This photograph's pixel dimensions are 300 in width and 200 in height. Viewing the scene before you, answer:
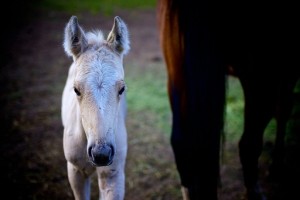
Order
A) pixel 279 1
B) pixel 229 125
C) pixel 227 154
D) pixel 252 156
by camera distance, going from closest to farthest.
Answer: pixel 279 1 → pixel 252 156 → pixel 227 154 → pixel 229 125

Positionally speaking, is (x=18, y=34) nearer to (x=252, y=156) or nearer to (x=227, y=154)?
(x=227, y=154)

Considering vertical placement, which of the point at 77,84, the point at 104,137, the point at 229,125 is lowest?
the point at 229,125

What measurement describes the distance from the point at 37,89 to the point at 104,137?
12.7ft

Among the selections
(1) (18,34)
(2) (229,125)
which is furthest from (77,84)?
(1) (18,34)

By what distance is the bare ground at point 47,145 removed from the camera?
301 centimetres

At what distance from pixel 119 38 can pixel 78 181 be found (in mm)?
982

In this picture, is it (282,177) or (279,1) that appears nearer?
(279,1)

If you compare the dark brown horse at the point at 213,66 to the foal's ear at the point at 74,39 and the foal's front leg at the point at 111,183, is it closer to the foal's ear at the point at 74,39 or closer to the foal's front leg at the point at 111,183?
the foal's front leg at the point at 111,183

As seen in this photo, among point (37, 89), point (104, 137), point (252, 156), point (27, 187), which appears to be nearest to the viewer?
point (104, 137)

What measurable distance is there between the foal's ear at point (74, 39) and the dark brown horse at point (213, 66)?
1.98 feet

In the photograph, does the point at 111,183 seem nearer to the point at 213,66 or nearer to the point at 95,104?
the point at 95,104

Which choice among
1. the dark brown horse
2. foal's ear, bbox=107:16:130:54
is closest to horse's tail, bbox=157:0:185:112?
the dark brown horse

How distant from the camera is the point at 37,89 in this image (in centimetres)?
509

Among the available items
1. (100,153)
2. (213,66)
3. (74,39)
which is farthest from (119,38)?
(100,153)
